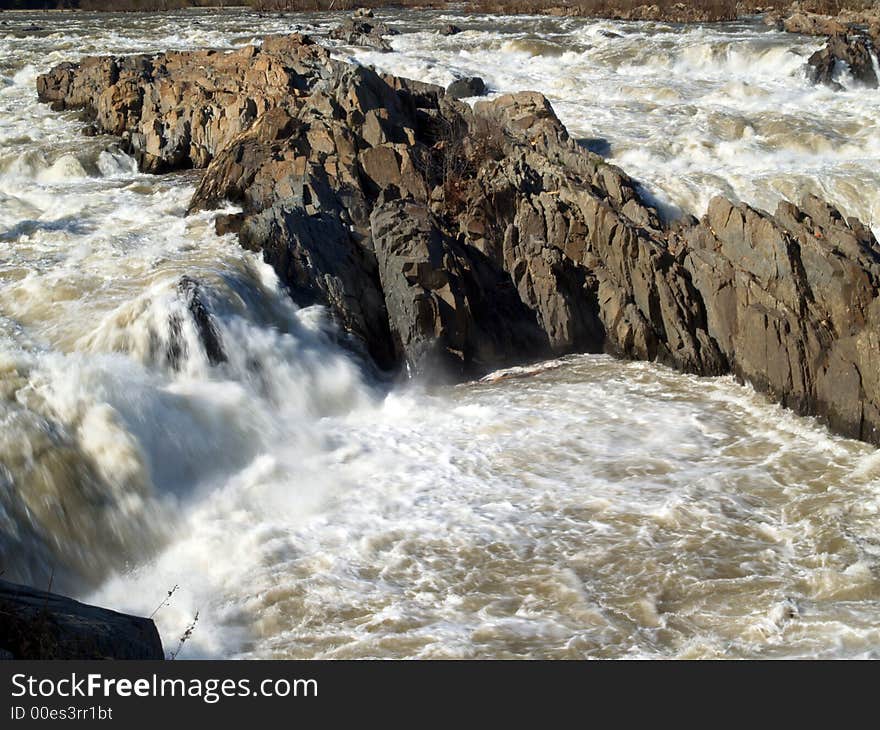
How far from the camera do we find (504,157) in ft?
64.0

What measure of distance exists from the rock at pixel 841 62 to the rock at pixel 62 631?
28.2 m

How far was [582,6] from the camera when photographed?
45.3 meters

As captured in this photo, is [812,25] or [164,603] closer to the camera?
[164,603]

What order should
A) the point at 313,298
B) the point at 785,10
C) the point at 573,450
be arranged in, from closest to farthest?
the point at 573,450, the point at 313,298, the point at 785,10

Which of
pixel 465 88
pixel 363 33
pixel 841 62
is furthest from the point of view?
pixel 363 33

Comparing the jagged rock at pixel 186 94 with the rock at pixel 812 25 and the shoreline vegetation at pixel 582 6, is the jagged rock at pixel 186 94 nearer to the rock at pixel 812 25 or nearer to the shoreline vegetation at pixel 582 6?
the rock at pixel 812 25

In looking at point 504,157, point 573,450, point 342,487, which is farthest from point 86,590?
point 504,157

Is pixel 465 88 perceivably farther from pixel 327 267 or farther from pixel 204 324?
pixel 204 324

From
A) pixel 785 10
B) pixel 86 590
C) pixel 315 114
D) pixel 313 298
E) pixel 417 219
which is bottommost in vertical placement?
pixel 86 590

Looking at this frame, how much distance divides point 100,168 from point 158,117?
2.01 metres

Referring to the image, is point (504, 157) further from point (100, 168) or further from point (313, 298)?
point (100, 168)

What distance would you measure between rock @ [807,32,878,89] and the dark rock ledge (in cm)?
1328

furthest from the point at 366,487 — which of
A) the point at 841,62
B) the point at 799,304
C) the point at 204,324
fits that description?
the point at 841,62

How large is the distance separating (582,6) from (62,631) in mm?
43539
